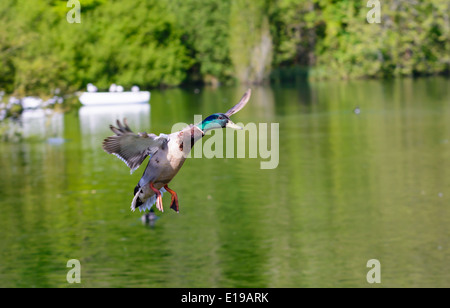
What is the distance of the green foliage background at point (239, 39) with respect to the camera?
345 ft

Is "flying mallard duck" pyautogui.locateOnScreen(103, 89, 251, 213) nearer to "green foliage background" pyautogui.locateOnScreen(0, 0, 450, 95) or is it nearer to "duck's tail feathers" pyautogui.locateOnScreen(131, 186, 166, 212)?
"duck's tail feathers" pyautogui.locateOnScreen(131, 186, 166, 212)

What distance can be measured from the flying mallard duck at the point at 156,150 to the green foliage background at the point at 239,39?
3360 inches

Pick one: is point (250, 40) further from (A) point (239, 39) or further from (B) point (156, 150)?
(B) point (156, 150)

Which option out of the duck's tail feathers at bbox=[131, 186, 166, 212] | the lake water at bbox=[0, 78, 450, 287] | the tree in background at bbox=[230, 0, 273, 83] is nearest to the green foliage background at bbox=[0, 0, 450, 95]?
the tree in background at bbox=[230, 0, 273, 83]

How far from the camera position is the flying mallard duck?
10.8 ft

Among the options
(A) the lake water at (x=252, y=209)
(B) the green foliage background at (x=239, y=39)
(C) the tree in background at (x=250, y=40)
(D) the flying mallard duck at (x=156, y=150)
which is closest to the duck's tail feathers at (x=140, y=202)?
(D) the flying mallard duck at (x=156, y=150)

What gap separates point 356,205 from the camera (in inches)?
2714

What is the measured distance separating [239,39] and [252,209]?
42.6m

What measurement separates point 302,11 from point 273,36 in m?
11.6

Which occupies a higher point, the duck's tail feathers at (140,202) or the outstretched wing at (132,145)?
the outstretched wing at (132,145)

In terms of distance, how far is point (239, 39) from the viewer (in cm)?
10712

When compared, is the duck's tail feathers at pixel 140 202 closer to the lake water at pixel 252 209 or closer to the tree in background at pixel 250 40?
the lake water at pixel 252 209
